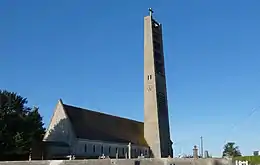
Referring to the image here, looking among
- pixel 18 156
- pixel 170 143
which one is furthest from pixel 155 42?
pixel 18 156

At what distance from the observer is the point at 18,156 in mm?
46938

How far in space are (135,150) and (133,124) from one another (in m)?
8.68

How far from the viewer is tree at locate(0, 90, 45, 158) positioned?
1773 inches

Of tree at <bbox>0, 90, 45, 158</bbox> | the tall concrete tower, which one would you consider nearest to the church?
the tall concrete tower

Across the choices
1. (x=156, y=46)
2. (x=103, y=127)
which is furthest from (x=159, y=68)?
(x=103, y=127)

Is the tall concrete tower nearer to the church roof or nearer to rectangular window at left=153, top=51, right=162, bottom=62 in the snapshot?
rectangular window at left=153, top=51, right=162, bottom=62

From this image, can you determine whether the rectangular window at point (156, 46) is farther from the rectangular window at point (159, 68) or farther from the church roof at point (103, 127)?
the church roof at point (103, 127)

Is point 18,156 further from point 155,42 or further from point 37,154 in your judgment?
point 155,42

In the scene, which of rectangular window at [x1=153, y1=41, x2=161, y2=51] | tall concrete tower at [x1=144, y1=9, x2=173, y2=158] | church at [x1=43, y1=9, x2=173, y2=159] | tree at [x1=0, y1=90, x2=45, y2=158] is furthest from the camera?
rectangular window at [x1=153, y1=41, x2=161, y2=51]

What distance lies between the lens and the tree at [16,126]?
148 feet

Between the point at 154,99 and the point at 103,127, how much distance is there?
11.9 metres

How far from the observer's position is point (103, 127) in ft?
219

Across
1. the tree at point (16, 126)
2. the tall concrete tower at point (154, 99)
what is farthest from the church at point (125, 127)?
the tree at point (16, 126)

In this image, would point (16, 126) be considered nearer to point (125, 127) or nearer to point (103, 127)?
point (103, 127)
